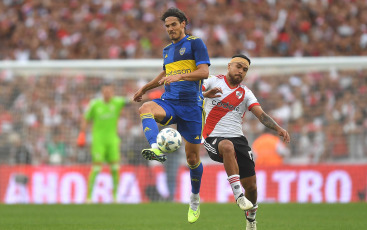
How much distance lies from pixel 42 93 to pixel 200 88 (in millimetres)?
9532

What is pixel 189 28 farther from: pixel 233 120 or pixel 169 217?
pixel 233 120

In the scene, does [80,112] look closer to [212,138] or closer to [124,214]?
[124,214]

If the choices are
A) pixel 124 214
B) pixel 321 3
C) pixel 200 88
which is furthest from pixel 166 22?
pixel 321 3

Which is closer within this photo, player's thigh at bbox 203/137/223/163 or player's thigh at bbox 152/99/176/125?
player's thigh at bbox 152/99/176/125

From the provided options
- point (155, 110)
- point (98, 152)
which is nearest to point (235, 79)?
point (155, 110)

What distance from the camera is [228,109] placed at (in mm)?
8547

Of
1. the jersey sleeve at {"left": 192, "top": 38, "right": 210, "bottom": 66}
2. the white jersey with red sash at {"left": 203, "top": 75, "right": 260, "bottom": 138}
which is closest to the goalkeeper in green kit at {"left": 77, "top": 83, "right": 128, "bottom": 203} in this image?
the white jersey with red sash at {"left": 203, "top": 75, "right": 260, "bottom": 138}

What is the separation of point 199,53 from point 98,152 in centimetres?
699

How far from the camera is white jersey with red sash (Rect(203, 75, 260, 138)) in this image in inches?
333

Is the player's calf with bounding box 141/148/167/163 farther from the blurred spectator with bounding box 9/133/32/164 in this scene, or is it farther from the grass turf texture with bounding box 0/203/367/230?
the blurred spectator with bounding box 9/133/32/164

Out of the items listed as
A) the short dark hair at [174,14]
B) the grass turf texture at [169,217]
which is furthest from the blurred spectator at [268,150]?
the short dark hair at [174,14]

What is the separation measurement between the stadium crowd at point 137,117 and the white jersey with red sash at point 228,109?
25.7 feet

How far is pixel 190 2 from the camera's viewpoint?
2402 cm

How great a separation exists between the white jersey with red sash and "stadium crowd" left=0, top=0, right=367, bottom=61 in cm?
1241
